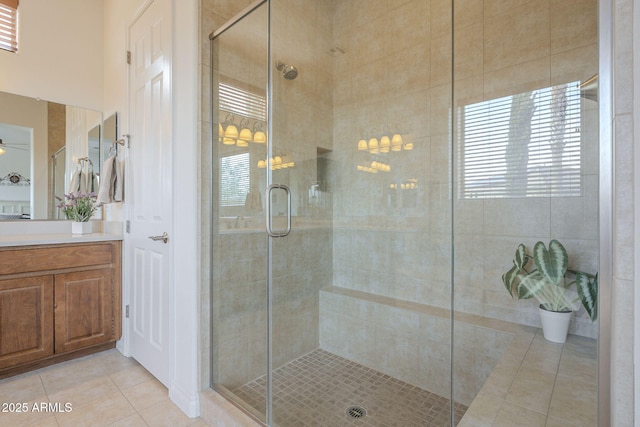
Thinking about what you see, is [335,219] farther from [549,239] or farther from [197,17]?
[197,17]

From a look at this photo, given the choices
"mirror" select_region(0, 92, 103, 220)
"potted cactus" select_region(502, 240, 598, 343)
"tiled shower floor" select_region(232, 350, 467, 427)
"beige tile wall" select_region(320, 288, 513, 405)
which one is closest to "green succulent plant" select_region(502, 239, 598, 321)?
"potted cactus" select_region(502, 240, 598, 343)

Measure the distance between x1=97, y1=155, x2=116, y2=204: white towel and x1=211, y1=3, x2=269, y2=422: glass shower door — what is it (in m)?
1.18

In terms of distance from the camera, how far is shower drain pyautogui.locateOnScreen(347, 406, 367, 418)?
168 centimetres

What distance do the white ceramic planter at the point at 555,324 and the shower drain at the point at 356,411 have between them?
1.01 metres

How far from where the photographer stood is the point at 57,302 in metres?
2.12

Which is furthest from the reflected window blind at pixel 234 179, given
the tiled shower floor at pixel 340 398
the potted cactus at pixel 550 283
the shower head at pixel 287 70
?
the potted cactus at pixel 550 283

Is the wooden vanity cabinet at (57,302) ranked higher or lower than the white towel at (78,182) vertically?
lower

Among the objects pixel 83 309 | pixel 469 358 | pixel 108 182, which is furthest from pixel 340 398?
pixel 108 182

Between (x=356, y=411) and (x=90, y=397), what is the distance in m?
1.55

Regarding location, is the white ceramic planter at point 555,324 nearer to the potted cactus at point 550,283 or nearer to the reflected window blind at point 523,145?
the potted cactus at point 550,283

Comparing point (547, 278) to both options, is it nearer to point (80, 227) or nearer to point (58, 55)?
point (80, 227)

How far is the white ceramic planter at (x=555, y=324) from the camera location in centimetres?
132

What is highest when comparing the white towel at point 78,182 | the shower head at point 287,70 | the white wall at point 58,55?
the white wall at point 58,55

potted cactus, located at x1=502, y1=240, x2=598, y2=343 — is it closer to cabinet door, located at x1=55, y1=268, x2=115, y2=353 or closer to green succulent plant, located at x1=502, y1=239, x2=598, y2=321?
green succulent plant, located at x1=502, y1=239, x2=598, y2=321
